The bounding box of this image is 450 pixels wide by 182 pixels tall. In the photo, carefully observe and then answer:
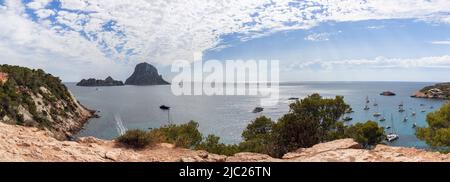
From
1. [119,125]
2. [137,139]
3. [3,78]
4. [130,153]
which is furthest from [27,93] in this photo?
[130,153]

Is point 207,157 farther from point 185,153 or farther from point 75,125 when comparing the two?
point 75,125

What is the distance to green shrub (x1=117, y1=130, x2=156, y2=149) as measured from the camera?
55.4 feet

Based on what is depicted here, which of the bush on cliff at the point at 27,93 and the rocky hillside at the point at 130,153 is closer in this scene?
the rocky hillside at the point at 130,153

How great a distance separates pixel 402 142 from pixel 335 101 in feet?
201

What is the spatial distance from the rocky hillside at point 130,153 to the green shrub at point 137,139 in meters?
0.44

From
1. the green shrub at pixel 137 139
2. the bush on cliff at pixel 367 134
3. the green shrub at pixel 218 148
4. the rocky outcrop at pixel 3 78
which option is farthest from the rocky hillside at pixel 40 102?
the green shrub at pixel 137 139

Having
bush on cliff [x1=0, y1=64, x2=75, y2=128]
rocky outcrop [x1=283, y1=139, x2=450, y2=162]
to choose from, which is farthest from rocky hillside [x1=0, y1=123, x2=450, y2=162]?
bush on cliff [x1=0, y1=64, x2=75, y2=128]

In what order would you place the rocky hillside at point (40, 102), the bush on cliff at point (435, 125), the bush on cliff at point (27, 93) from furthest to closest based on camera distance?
the rocky hillside at point (40, 102)
the bush on cliff at point (27, 93)
the bush on cliff at point (435, 125)

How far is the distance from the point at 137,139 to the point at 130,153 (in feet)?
4.18

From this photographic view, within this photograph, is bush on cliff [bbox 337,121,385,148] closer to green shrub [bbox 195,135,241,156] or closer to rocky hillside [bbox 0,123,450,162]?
green shrub [bbox 195,135,241,156]

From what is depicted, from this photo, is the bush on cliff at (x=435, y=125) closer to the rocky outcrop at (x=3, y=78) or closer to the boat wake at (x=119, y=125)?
the boat wake at (x=119, y=125)

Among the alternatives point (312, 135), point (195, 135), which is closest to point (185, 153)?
point (312, 135)

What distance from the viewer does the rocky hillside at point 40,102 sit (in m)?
78.2
